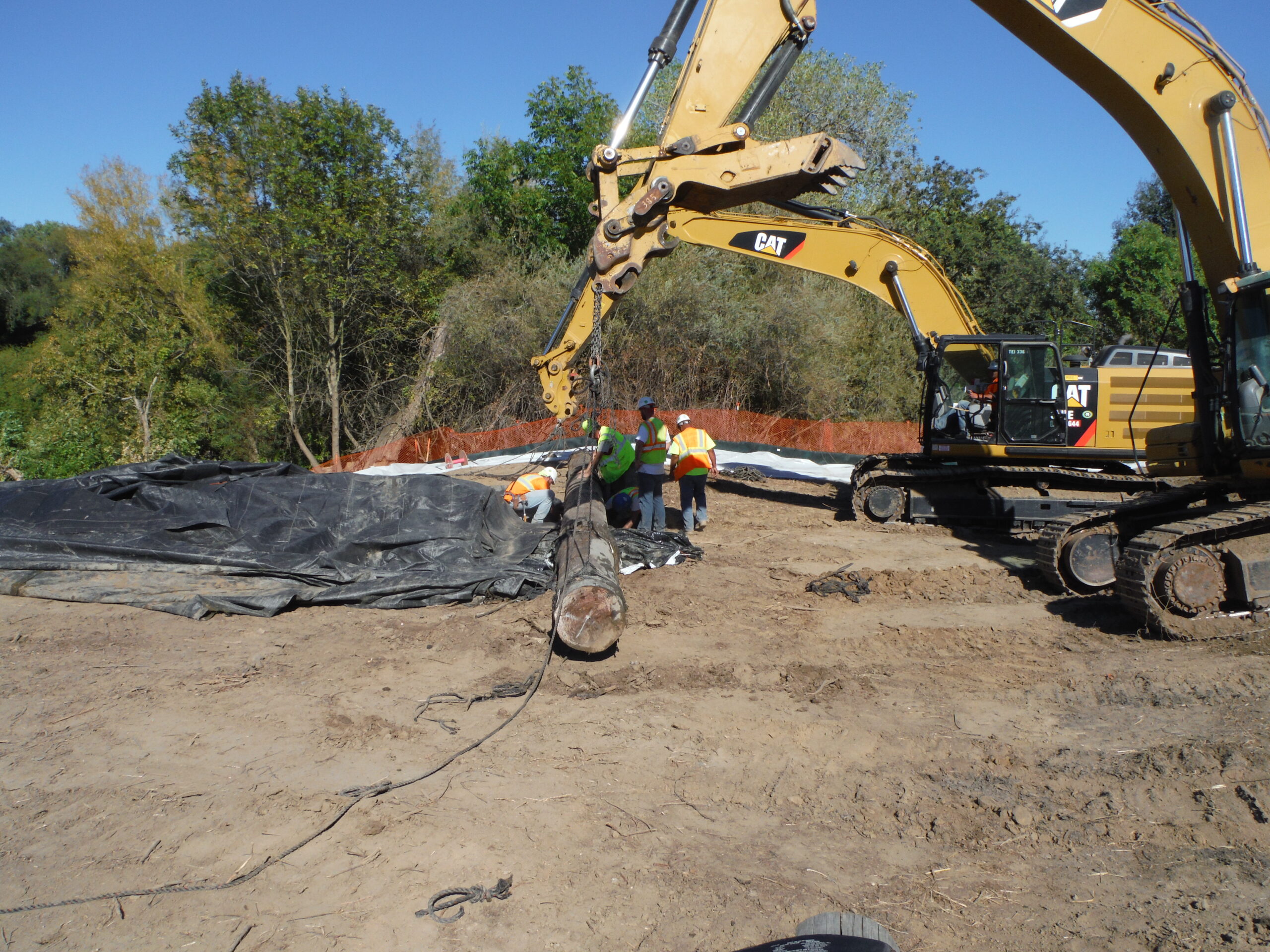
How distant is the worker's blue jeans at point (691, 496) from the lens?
440 inches

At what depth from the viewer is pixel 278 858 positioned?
3.67 m

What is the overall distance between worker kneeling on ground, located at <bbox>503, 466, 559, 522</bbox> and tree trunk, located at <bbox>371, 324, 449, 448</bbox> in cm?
1332

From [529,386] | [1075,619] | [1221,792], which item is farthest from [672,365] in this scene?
[1221,792]

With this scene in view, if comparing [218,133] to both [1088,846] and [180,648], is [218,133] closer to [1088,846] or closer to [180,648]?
[180,648]

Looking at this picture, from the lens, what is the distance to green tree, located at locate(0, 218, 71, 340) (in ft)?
157

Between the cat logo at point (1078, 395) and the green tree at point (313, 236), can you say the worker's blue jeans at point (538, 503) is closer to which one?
the cat logo at point (1078, 395)

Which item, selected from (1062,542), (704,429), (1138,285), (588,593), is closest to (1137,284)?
(1138,285)

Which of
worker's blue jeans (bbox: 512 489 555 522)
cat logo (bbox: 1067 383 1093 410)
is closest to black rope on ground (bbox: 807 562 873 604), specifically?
worker's blue jeans (bbox: 512 489 555 522)

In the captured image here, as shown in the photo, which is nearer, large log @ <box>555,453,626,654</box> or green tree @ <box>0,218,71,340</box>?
large log @ <box>555,453,626,654</box>

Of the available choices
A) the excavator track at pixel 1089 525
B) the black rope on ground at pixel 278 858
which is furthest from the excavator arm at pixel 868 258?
the black rope on ground at pixel 278 858

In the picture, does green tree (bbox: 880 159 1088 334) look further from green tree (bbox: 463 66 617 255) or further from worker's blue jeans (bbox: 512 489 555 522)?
worker's blue jeans (bbox: 512 489 555 522)

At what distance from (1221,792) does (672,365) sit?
19.0 m

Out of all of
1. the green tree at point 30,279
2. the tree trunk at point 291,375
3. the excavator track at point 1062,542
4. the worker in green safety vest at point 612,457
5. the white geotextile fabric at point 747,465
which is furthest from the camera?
the green tree at point 30,279

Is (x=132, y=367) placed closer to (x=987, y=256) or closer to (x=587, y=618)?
(x=587, y=618)
